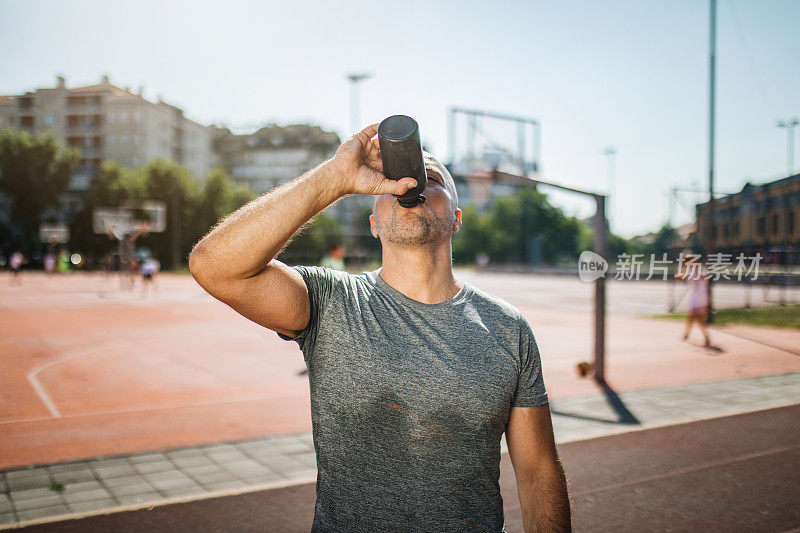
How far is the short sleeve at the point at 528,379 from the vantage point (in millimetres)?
1789

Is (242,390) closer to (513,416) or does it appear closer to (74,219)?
(513,416)

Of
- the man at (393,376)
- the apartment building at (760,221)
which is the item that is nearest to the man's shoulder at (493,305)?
the man at (393,376)

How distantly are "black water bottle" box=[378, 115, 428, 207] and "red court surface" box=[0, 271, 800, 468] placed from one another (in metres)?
4.80

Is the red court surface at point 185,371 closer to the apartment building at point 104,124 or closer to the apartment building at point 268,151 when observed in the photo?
the apartment building at point 104,124

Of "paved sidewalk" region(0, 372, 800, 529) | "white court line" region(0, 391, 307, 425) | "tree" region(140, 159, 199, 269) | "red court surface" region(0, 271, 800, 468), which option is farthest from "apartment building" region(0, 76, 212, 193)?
"paved sidewalk" region(0, 372, 800, 529)

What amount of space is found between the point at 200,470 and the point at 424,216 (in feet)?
12.9

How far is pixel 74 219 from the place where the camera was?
59.1 metres

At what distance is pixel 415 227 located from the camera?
1.84 metres

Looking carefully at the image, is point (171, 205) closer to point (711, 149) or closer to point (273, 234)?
point (711, 149)

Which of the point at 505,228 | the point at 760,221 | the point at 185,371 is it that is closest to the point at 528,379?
the point at 185,371

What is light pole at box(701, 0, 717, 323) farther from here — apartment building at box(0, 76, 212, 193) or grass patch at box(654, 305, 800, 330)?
apartment building at box(0, 76, 212, 193)

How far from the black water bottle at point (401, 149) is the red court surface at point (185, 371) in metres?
4.80

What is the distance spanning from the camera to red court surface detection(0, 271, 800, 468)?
6043mm

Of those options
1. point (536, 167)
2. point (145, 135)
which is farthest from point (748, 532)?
point (145, 135)
